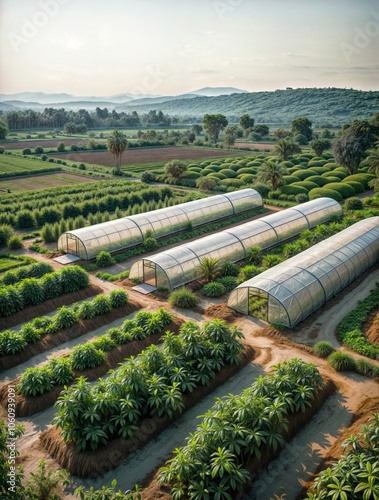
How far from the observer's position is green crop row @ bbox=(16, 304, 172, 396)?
1741cm

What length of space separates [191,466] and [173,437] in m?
3.49

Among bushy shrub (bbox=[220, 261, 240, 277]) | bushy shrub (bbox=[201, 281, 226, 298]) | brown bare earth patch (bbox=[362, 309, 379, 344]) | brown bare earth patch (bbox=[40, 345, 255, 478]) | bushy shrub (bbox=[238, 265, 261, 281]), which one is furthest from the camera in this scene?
bushy shrub (bbox=[220, 261, 240, 277])

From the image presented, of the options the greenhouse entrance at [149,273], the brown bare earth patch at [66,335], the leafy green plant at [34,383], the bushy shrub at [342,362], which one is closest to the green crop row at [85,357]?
the leafy green plant at [34,383]

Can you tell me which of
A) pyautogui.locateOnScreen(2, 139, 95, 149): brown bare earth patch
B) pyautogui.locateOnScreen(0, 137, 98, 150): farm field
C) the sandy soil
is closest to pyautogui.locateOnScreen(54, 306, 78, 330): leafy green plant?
the sandy soil

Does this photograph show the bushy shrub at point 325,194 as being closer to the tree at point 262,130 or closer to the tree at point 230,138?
the tree at point 230,138

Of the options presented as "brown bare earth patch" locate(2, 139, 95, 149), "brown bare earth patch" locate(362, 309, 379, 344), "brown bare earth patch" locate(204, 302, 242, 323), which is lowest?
"brown bare earth patch" locate(204, 302, 242, 323)

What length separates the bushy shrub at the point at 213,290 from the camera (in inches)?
1075

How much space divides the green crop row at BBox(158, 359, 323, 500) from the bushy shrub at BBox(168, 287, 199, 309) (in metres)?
10.3

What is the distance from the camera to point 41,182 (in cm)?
6925

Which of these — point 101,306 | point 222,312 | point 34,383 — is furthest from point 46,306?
point 222,312

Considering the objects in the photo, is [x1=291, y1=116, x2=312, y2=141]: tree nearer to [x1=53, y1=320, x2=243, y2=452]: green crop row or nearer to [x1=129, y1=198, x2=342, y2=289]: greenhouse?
[x1=129, y1=198, x2=342, y2=289]: greenhouse

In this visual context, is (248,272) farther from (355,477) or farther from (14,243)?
(14,243)

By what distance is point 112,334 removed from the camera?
2122 cm

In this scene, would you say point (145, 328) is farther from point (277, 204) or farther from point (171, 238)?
point (277, 204)
